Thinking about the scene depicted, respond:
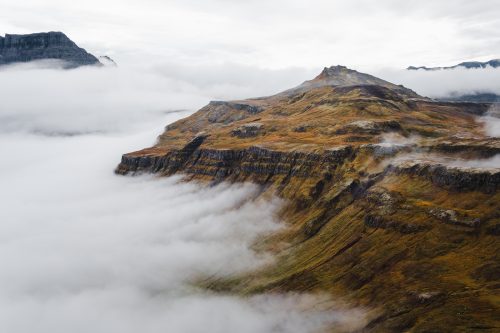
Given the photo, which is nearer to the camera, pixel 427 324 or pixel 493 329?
pixel 493 329

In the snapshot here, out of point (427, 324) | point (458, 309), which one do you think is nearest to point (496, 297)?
point (458, 309)

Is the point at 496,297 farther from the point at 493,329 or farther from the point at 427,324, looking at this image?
the point at 427,324

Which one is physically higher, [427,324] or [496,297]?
[496,297]

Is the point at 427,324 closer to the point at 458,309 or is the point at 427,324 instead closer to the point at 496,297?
the point at 458,309

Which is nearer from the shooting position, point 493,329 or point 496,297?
point 493,329
